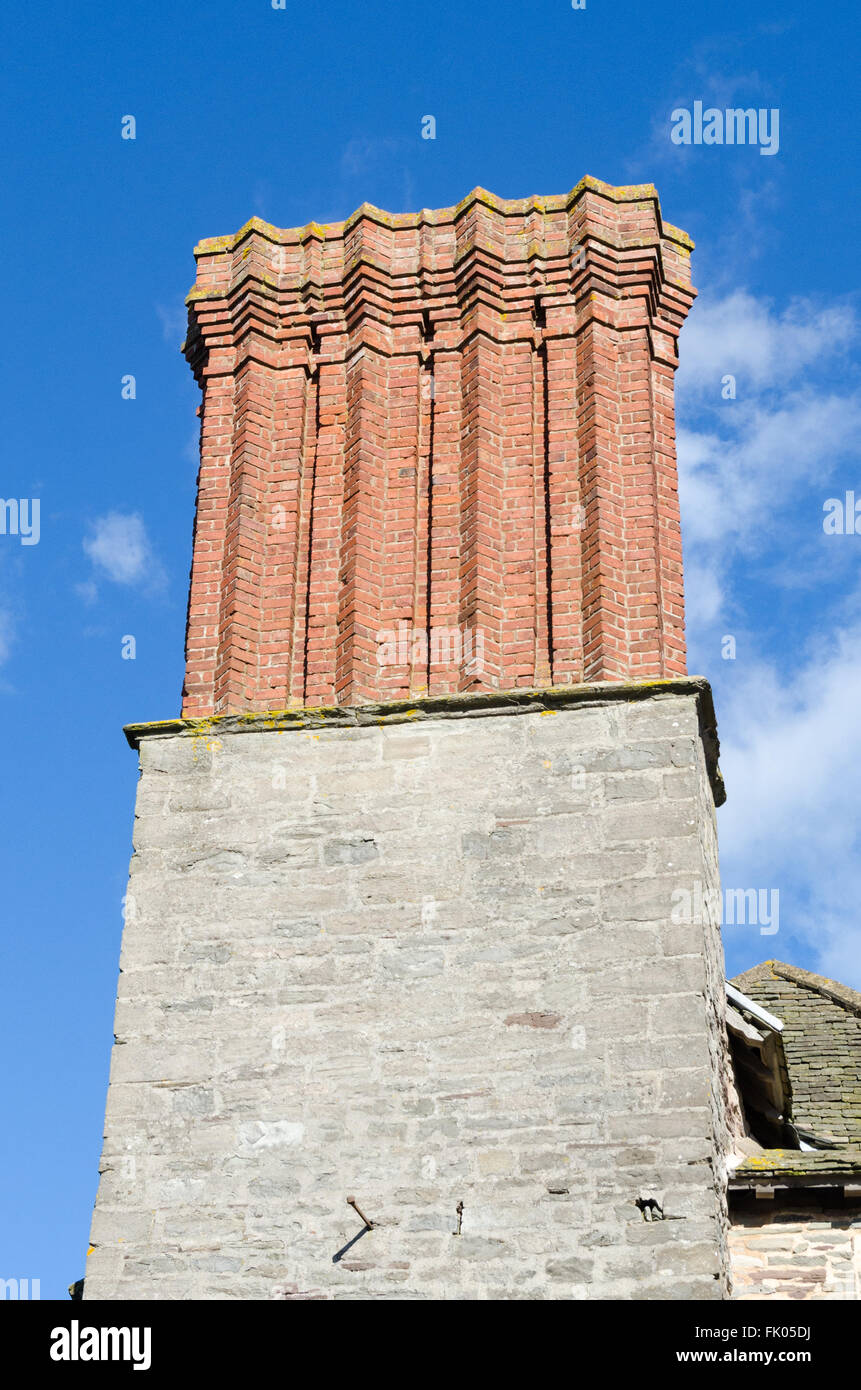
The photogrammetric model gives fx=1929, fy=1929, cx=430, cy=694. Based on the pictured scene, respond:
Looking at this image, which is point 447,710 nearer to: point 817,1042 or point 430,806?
point 430,806

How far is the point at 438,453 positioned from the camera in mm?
11188

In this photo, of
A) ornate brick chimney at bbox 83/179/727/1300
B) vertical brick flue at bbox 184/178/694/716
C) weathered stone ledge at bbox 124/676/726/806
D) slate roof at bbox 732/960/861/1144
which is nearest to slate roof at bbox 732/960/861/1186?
slate roof at bbox 732/960/861/1144

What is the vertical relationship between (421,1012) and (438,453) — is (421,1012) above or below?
below

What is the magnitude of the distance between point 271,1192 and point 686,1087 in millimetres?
1981

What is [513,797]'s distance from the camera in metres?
9.71

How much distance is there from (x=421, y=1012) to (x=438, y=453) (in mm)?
3508

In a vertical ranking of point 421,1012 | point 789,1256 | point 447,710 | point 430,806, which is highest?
point 447,710

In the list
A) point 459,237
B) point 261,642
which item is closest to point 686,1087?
point 261,642

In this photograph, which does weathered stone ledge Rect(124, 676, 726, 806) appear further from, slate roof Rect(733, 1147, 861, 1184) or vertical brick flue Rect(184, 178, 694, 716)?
slate roof Rect(733, 1147, 861, 1184)

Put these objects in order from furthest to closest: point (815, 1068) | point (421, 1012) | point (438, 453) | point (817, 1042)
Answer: point (817, 1042)
point (815, 1068)
point (438, 453)
point (421, 1012)

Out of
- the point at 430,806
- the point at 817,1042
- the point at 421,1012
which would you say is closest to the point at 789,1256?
the point at 421,1012

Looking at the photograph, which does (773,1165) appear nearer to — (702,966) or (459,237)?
(702,966)

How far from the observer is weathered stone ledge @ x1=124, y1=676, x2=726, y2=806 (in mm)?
9891

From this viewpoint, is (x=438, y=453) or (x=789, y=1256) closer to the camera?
(x=789, y=1256)
